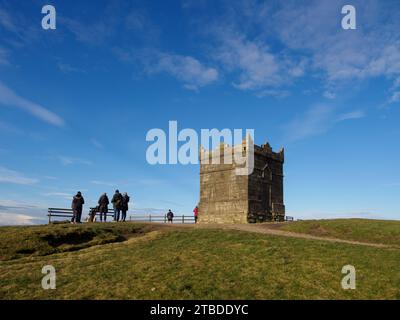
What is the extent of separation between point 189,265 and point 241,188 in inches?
793

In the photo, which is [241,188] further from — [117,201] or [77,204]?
[77,204]

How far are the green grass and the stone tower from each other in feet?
24.5

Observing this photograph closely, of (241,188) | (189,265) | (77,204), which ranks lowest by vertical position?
(189,265)

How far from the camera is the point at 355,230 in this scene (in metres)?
23.7

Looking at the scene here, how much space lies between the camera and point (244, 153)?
3475 centimetres

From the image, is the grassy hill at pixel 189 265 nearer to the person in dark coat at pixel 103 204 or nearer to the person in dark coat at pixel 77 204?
the person in dark coat at pixel 77 204

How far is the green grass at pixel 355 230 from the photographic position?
21.8 meters

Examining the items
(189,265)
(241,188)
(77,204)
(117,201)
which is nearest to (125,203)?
(117,201)

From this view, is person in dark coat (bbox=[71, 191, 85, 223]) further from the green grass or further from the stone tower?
the green grass

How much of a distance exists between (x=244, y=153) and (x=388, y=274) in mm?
22168

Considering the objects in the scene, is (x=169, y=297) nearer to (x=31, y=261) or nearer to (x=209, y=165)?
(x=31, y=261)

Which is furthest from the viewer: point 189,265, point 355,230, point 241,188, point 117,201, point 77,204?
point 241,188
